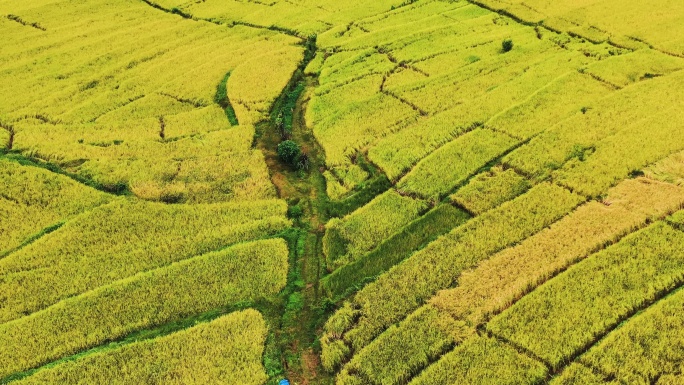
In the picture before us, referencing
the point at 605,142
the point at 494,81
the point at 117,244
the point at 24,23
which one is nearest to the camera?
the point at 117,244

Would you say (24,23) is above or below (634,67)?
above

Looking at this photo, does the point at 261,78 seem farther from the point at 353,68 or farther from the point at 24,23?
the point at 24,23

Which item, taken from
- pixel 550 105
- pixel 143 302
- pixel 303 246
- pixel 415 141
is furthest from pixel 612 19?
pixel 143 302

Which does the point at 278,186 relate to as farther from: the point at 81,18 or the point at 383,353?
the point at 81,18

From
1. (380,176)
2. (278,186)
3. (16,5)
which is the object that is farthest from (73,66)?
(380,176)

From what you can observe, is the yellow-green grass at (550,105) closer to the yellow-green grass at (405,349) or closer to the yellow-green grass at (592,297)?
the yellow-green grass at (592,297)

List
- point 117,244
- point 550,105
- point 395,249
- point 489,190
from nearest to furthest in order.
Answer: point 395,249
point 117,244
point 489,190
point 550,105
